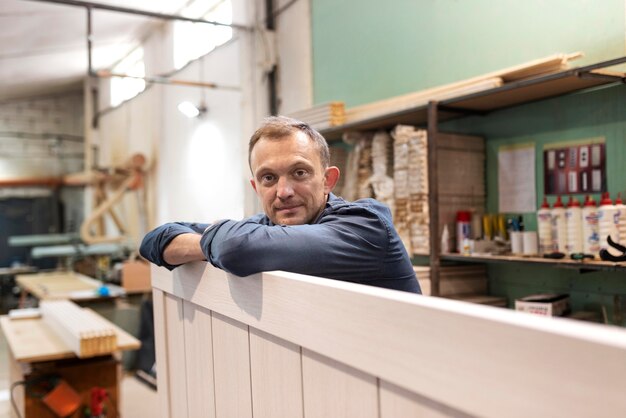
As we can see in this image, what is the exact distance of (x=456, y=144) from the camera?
9.49ft

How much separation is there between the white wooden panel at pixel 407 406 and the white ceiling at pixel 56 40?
550 cm

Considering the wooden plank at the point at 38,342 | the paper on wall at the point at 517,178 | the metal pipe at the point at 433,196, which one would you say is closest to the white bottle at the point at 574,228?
the paper on wall at the point at 517,178

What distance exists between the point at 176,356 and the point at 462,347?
3.56 feet

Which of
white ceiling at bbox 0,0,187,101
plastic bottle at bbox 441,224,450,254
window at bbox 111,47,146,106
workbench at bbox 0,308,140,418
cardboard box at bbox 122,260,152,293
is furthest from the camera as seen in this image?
window at bbox 111,47,146,106

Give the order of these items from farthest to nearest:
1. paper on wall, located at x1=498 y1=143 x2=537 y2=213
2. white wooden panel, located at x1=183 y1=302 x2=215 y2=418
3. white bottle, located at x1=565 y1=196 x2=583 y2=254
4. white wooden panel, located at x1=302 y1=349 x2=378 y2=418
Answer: paper on wall, located at x1=498 y1=143 x2=537 y2=213, white bottle, located at x1=565 y1=196 x2=583 y2=254, white wooden panel, located at x1=183 y1=302 x2=215 y2=418, white wooden panel, located at x1=302 y1=349 x2=378 y2=418

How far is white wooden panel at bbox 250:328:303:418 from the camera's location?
0.92 meters

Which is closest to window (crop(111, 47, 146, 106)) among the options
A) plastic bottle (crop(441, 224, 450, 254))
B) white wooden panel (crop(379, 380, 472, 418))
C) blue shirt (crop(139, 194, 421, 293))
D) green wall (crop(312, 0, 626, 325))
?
green wall (crop(312, 0, 626, 325))

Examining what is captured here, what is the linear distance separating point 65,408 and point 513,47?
3219mm

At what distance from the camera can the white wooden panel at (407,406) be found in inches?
24.7

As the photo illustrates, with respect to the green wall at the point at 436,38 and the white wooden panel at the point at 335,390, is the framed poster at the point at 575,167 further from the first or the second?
the white wooden panel at the point at 335,390

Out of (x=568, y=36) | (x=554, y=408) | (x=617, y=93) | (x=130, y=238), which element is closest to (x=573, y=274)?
(x=617, y=93)

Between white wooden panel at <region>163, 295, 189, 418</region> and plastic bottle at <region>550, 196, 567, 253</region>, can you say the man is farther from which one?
plastic bottle at <region>550, 196, 567, 253</region>

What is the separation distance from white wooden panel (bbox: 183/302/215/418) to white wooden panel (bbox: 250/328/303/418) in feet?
0.79

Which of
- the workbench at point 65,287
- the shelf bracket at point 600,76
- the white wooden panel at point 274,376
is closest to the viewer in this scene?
the white wooden panel at point 274,376
